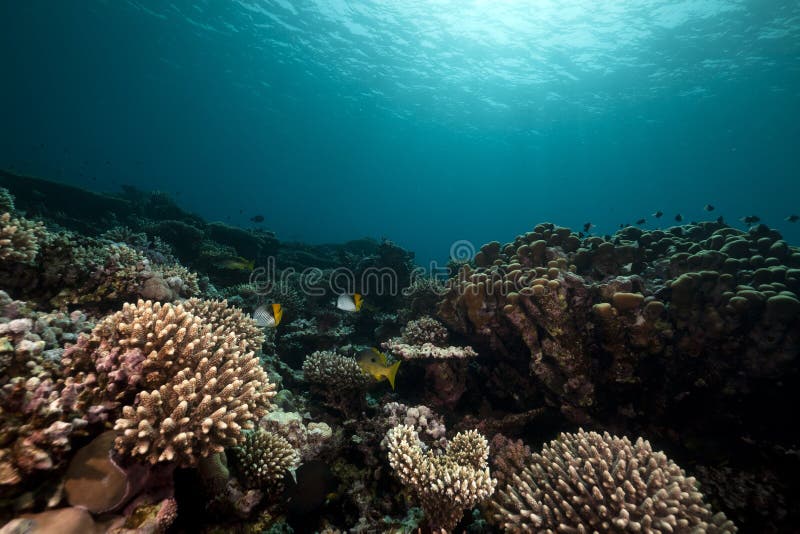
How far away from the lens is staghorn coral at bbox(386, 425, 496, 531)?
3.36 m

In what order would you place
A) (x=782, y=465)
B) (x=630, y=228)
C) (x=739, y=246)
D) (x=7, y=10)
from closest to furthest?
(x=782, y=465)
(x=739, y=246)
(x=630, y=228)
(x=7, y=10)

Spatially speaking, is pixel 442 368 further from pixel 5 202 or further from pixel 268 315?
pixel 5 202

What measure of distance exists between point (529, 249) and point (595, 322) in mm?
2345

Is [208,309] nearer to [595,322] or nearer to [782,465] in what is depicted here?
[595,322]

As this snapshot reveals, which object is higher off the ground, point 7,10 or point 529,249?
point 7,10

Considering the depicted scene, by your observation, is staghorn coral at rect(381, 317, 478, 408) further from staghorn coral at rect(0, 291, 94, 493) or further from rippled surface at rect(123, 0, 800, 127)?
rippled surface at rect(123, 0, 800, 127)

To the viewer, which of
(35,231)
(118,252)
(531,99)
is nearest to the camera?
(35,231)

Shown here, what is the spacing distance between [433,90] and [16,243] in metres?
47.1

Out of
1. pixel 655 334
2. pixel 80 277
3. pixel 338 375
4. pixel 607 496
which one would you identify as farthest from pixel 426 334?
pixel 80 277

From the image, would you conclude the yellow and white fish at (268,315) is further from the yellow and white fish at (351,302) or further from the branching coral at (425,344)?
the branching coral at (425,344)

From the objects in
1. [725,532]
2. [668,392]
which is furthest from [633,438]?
[725,532]

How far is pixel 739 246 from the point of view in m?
6.37

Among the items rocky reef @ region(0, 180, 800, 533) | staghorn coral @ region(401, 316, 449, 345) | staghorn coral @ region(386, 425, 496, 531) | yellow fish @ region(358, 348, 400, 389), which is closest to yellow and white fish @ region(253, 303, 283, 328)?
rocky reef @ region(0, 180, 800, 533)

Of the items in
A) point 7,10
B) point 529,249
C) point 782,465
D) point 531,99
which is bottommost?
point 782,465
